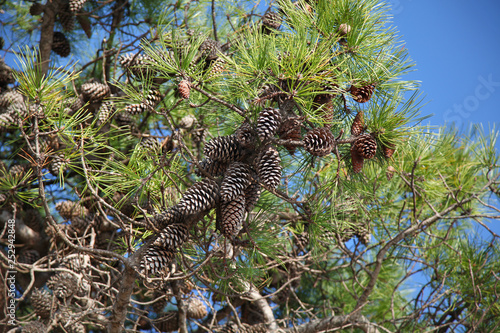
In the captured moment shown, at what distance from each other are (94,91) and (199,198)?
0.81 metres

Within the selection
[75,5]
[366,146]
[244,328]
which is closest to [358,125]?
[366,146]

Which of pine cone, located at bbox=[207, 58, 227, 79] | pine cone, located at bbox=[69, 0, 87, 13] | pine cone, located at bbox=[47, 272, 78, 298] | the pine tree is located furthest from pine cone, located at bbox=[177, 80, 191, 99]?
pine cone, located at bbox=[69, 0, 87, 13]

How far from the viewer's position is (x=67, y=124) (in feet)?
3.59

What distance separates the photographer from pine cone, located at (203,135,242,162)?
3.07 feet

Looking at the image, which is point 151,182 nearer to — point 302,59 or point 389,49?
point 302,59

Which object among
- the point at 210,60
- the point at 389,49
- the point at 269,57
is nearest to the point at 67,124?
the point at 210,60

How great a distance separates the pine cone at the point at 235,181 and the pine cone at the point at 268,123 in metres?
0.08

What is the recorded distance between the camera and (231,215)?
35.3 inches

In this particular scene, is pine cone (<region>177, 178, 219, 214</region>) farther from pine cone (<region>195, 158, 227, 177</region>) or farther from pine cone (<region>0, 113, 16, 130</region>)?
pine cone (<region>0, 113, 16, 130</region>)

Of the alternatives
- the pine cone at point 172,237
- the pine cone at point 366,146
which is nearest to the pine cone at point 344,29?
the pine cone at point 366,146

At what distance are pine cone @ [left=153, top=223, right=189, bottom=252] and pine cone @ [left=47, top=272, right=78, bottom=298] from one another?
573 mm

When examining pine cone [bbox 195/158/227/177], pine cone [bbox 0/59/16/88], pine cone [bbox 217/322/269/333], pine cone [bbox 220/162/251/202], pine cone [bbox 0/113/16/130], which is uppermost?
pine cone [bbox 0/59/16/88]

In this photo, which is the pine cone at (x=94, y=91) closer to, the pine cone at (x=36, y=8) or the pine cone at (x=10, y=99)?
the pine cone at (x=10, y=99)

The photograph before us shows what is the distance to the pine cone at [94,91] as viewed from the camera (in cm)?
154
